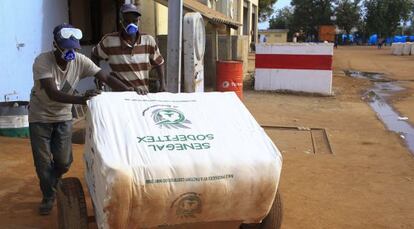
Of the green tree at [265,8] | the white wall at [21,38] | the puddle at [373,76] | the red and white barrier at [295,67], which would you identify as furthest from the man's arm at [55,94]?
the green tree at [265,8]

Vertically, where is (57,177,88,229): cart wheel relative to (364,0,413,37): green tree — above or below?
below

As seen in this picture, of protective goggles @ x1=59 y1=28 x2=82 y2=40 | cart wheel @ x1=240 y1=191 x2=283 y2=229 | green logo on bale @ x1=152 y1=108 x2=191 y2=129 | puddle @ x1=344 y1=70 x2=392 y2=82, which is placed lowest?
puddle @ x1=344 y1=70 x2=392 y2=82

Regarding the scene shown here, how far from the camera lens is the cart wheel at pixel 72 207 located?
3119mm

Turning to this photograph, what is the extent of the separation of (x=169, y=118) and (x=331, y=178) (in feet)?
10.2

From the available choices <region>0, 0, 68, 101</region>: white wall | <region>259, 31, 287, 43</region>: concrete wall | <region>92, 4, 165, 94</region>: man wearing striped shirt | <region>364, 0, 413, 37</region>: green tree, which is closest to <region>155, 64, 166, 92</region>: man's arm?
<region>92, 4, 165, 94</region>: man wearing striped shirt

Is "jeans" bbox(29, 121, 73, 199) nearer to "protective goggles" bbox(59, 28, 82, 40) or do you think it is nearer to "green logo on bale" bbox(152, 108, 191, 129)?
"protective goggles" bbox(59, 28, 82, 40)

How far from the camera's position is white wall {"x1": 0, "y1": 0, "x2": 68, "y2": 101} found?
7.08 m

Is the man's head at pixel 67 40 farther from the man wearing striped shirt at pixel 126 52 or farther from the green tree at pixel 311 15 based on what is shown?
the green tree at pixel 311 15

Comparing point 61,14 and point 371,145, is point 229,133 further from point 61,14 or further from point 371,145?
point 61,14

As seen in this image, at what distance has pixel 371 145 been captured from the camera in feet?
24.2

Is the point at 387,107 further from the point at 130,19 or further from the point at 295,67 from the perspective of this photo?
the point at 130,19

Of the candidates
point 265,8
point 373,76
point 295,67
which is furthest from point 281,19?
point 295,67

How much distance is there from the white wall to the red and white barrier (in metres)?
5.84

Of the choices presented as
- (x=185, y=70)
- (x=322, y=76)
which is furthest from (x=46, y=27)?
(x=322, y=76)
